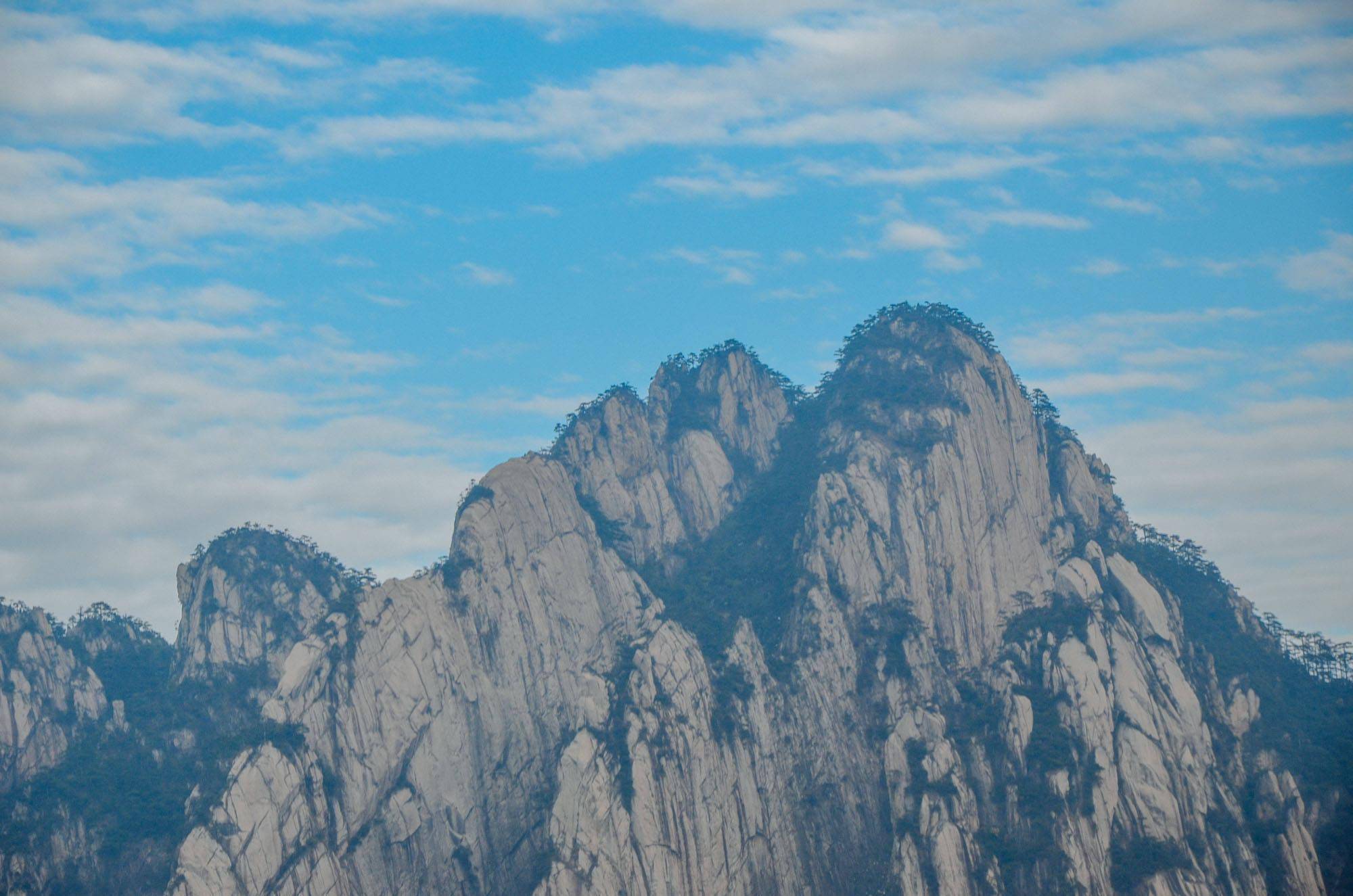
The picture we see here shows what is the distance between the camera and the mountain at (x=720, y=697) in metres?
122

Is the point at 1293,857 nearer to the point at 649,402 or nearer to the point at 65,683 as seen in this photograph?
the point at 649,402

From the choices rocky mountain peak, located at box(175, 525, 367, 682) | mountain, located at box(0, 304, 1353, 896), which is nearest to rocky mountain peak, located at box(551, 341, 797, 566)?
mountain, located at box(0, 304, 1353, 896)

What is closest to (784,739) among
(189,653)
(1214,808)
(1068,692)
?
(1068,692)

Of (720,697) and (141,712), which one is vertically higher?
(141,712)

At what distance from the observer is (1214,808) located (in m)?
132

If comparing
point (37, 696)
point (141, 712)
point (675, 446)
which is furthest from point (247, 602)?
point (675, 446)

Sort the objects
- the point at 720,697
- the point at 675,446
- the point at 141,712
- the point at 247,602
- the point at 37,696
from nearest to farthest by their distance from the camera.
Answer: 1. the point at 720,697
2. the point at 37,696
3. the point at 141,712
4. the point at 247,602
5. the point at 675,446

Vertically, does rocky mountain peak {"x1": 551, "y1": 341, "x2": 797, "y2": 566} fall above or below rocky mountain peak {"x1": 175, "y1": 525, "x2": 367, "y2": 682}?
above

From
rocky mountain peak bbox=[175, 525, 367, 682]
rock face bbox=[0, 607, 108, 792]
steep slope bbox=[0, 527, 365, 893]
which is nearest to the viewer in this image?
steep slope bbox=[0, 527, 365, 893]

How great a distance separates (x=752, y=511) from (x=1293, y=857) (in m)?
48.8

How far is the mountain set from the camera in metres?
122

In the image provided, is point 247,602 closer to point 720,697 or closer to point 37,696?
point 37,696

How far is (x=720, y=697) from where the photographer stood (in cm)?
12975

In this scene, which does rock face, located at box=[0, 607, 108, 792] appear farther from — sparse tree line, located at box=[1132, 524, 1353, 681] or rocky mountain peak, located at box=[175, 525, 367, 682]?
sparse tree line, located at box=[1132, 524, 1353, 681]
